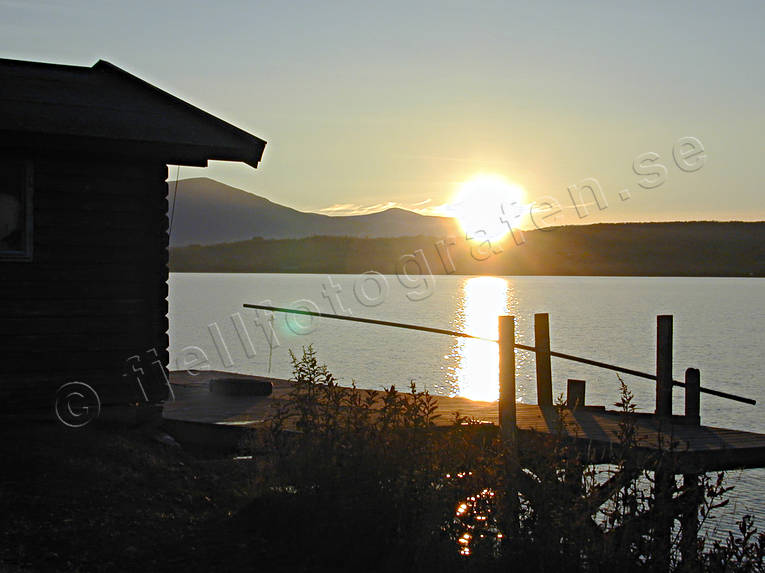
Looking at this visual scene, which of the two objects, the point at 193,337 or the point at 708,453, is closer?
the point at 708,453

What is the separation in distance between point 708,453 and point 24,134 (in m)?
9.47

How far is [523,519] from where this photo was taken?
26.6 ft

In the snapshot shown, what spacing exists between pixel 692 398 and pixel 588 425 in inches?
86.1

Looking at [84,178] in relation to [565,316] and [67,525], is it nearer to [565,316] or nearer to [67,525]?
[67,525]

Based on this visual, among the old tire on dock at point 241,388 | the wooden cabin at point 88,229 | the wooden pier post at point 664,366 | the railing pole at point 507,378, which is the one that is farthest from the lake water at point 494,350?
the railing pole at point 507,378

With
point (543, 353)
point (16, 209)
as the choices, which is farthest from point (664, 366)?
point (16, 209)

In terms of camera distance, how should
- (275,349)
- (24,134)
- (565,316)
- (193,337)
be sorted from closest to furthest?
(24,134) → (275,349) → (193,337) → (565,316)

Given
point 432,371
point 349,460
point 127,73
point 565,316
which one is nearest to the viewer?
point 349,460

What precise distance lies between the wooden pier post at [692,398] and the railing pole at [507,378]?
16.1 feet

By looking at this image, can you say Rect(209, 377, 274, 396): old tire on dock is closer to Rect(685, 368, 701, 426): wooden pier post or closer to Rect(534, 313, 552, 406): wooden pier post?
Rect(534, 313, 552, 406): wooden pier post

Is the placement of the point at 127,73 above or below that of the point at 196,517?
above

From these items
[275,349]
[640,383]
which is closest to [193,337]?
[275,349]

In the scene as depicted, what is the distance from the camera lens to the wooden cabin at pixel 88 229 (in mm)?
10844

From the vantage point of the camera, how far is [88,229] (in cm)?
1130
